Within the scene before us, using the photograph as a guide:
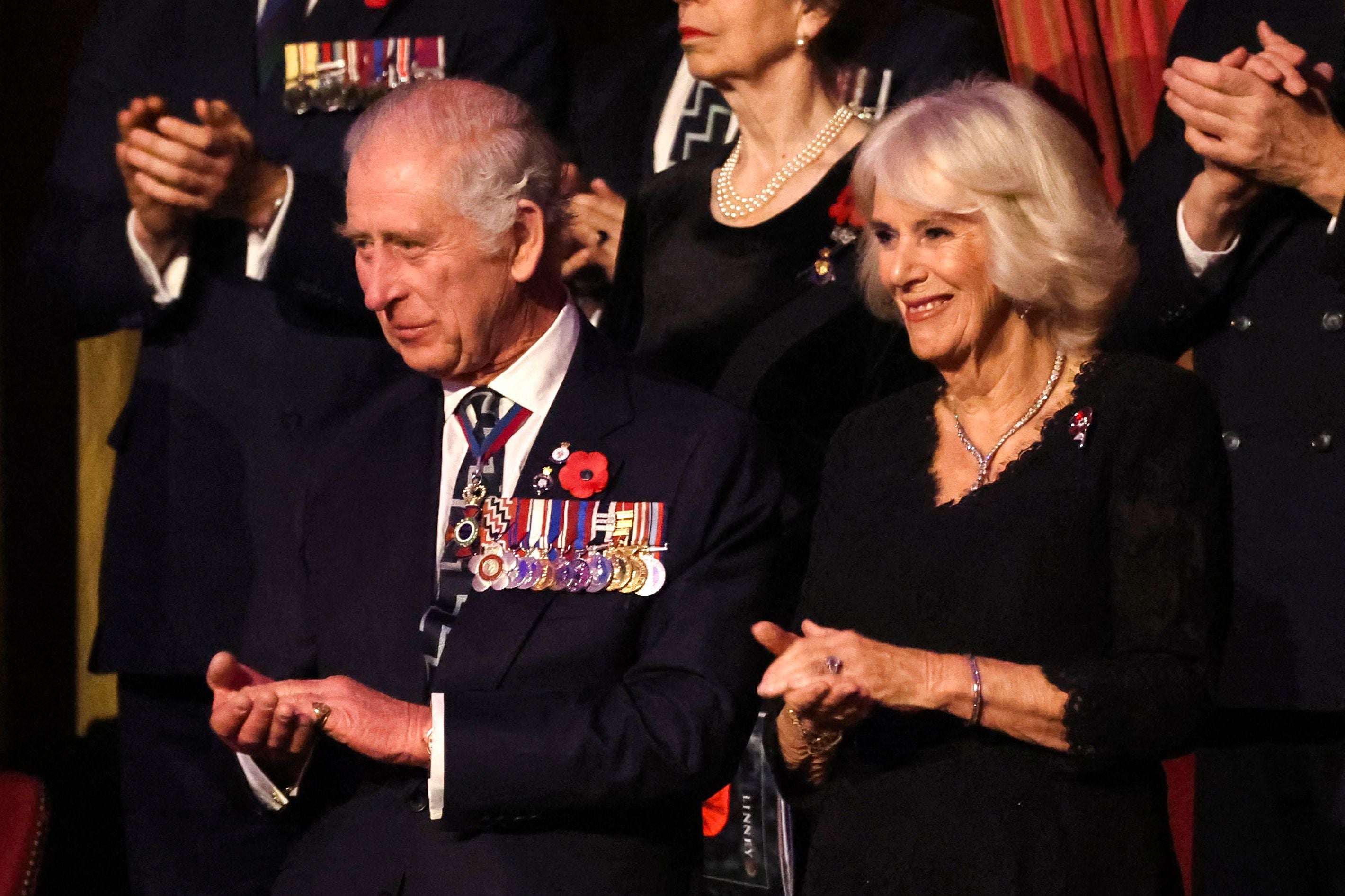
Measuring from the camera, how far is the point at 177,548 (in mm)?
3018

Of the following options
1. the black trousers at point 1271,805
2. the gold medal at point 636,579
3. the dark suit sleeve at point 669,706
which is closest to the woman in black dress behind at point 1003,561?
the dark suit sleeve at point 669,706

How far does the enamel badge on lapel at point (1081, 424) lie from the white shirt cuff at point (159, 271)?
150 cm

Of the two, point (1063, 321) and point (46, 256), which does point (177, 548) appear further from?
point (1063, 321)

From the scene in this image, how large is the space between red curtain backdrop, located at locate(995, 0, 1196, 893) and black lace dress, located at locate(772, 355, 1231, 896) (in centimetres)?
100

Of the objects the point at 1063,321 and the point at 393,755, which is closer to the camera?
the point at 393,755

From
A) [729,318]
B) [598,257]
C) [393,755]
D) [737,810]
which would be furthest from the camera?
[598,257]

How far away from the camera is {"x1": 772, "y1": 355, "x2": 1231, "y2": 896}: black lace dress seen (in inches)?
82.0

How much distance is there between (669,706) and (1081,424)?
23.2 inches

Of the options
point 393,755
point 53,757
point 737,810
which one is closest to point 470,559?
point 393,755

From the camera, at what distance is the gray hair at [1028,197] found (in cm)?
230

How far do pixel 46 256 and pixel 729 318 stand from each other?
118 cm

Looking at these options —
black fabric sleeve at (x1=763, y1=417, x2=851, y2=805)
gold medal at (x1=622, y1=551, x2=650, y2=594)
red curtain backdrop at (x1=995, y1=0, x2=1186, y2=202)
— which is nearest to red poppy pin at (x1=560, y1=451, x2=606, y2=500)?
gold medal at (x1=622, y1=551, x2=650, y2=594)

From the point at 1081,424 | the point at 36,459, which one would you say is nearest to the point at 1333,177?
the point at 1081,424

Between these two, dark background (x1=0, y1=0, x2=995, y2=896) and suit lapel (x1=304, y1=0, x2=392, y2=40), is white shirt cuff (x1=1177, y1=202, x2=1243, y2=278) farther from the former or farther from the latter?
dark background (x1=0, y1=0, x2=995, y2=896)
